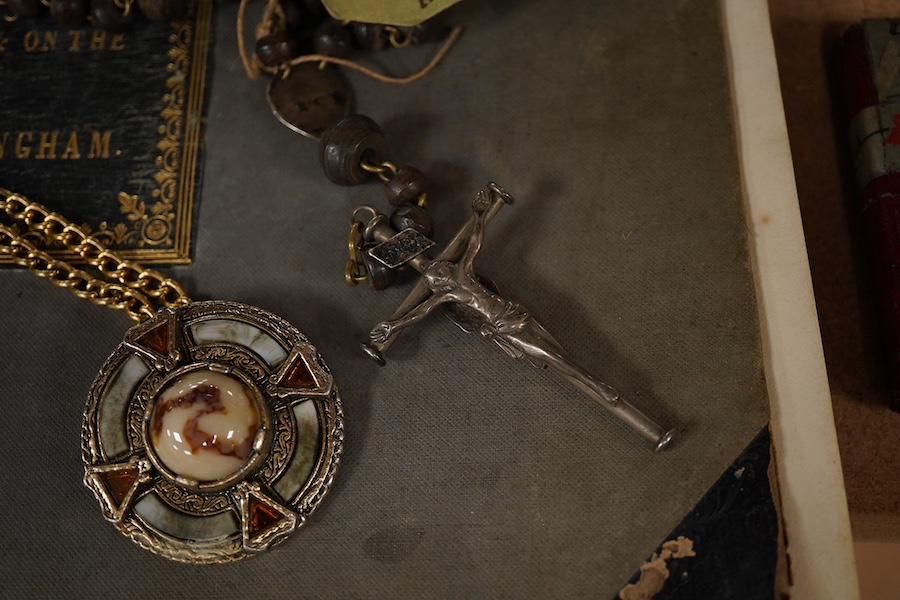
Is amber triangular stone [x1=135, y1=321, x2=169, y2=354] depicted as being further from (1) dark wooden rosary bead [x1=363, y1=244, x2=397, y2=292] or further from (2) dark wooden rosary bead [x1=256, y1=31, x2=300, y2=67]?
(2) dark wooden rosary bead [x1=256, y1=31, x2=300, y2=67]

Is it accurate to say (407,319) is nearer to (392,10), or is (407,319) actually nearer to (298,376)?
(298,376)

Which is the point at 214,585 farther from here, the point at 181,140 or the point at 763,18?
the point at 763,18

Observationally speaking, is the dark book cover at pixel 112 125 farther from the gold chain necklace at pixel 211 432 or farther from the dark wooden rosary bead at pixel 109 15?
the gold chain necklace at pixel 211 432

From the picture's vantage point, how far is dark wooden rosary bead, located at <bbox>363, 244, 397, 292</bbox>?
1.38 metres

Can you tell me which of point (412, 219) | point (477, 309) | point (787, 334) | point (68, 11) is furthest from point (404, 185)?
point (68, 11)

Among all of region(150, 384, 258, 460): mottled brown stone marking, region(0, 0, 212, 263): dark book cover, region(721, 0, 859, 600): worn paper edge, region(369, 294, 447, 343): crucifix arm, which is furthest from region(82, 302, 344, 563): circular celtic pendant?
region(721, 0, 859, 600): worn paper edge

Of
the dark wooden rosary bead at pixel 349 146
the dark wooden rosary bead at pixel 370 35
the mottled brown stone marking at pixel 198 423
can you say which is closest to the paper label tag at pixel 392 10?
the dark wooden rosary bead at pixel 370 35

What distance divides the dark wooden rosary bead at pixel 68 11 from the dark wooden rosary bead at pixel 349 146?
26.7 inches

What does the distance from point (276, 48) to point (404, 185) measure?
45 cm

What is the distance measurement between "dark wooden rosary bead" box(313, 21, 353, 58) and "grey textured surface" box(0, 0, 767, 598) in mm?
81

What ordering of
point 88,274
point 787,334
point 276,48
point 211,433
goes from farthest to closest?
point 276,48 < point 88,274 < point 787,334 < point 211,433

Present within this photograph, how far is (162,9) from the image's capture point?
1619mm

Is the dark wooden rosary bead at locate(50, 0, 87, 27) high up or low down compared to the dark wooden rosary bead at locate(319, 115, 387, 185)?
down

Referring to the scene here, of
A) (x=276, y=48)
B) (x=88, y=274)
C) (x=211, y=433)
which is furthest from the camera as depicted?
(x=276, y=48)
